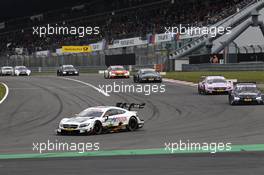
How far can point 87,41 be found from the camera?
79.9 metres

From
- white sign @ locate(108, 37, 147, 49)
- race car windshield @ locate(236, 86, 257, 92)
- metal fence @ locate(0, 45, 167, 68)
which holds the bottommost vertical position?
race car windshield @ locate(236, 86, 257, 92)

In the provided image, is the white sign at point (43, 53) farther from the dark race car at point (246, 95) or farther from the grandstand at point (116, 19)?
the dark race car at point (246, 95)

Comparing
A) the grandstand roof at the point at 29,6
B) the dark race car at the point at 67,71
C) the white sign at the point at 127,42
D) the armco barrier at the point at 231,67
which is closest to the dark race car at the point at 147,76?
the armco barrier at the point at 231,67

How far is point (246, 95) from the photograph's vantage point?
107ft

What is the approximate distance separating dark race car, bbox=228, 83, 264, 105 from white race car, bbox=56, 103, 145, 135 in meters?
9.79

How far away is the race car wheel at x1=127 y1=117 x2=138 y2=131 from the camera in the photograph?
Result: 23.8 meters

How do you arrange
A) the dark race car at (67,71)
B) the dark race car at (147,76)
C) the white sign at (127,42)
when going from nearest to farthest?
the dark race car at (147,76), the dark race car at (67,71), the white sign at (127,42)

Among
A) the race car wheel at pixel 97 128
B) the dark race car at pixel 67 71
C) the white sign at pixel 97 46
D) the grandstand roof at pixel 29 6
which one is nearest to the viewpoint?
the race car wheel at pixel 97 128

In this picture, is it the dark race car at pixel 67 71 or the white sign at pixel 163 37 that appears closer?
the white sign at pixel 163 37

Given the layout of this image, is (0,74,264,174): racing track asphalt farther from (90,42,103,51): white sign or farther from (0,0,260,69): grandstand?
(90,42,103,51): white sign

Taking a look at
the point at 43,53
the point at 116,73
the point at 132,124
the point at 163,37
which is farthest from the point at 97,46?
the point at 132,124

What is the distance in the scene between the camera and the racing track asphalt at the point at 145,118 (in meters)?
20.2

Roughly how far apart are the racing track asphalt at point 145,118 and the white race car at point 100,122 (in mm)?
458

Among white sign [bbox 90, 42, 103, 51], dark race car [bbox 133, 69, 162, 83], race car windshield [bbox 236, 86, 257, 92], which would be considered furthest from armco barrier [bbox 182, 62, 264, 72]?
race car windshield [bbox 236, 86, 257, 92]
